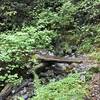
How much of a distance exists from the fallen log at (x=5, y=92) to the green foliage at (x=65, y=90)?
3.86 feet

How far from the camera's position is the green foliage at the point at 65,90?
6.84 m

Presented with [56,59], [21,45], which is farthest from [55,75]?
[21,45]

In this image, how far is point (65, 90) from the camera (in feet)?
23.3

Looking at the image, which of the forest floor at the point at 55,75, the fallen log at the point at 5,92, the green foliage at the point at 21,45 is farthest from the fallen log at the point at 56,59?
the fallen log at the point at 5,92

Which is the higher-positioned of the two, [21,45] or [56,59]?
[21,45]

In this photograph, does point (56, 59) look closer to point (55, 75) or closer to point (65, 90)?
point (55, 75)

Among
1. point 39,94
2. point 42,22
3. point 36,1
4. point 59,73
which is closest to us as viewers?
point 39,94

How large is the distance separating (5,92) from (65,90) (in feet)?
6.03

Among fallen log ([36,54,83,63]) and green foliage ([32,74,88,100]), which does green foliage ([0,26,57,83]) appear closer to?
fallen log ([36,54,83,63])

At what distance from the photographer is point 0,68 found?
8766mm

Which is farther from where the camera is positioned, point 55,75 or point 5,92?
point 55,75

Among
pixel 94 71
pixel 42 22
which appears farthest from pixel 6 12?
pixel 94 71

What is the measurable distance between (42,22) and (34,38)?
113 cm

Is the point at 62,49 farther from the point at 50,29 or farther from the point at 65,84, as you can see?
the point at 65,84
